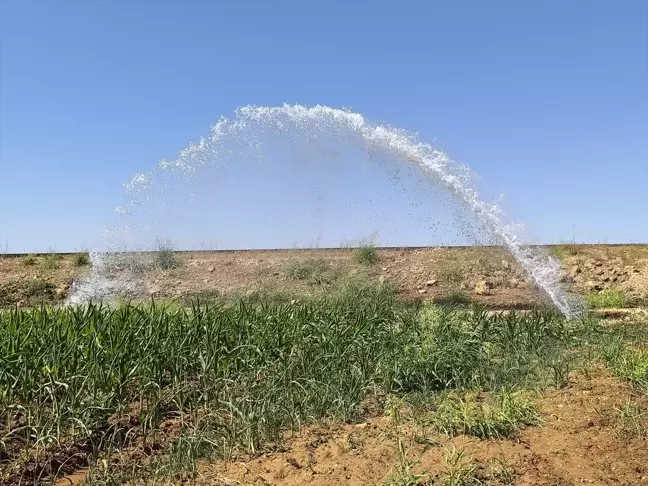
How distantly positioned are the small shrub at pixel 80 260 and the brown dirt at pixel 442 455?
14818mm

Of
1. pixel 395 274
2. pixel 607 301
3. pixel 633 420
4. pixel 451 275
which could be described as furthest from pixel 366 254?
pixel 633 420

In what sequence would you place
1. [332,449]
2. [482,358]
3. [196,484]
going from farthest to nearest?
[482,358] → [332,449] → [196,484]

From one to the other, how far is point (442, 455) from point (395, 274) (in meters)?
11.4

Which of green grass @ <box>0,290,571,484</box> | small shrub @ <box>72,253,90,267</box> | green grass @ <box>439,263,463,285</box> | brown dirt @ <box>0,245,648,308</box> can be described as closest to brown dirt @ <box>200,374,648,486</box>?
green grass @ <box>0,290,571,484</box>

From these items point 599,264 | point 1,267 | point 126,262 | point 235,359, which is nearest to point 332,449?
point 235,359

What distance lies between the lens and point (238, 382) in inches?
196

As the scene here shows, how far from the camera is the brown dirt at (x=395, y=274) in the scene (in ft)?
43.6

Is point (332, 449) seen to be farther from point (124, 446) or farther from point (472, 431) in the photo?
point (124, 446)

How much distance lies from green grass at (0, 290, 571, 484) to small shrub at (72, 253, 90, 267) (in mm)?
11970

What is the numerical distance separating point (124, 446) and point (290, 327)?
2.02 m

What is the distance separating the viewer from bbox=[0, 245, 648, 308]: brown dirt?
1328cm

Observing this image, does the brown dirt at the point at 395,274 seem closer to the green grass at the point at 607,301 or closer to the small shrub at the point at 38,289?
the small shrub at the point at 38,289

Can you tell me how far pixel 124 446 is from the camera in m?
4.20

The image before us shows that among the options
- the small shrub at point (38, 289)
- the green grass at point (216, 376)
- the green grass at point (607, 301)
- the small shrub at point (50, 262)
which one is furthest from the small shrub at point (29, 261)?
the green grass at point (607, 301)
